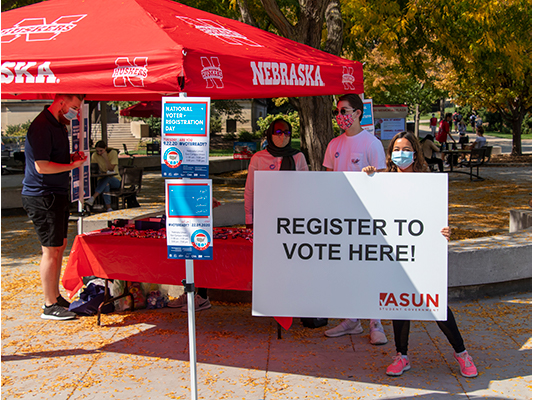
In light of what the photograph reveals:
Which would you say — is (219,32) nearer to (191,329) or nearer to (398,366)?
(191,329)

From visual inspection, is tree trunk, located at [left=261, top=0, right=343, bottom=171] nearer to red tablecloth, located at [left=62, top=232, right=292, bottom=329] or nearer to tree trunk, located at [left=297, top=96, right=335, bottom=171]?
tree trunk, located at [left=297, top=96, right=335, bottom=171]

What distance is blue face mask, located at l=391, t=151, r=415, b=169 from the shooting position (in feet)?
13.6

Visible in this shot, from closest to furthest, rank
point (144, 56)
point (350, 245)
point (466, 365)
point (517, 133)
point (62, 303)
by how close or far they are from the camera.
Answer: point (144, 56), point (350, 245), point (466, 365), point (62, 303), point (517, 133)

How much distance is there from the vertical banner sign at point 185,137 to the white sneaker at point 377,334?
2.29 meters

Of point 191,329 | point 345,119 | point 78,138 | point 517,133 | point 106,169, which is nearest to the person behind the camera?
point 191,329

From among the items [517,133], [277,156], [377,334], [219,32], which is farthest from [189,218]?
[517,133]

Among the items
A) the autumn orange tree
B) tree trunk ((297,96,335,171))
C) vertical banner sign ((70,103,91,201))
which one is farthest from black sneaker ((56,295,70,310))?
the autumn orange tree

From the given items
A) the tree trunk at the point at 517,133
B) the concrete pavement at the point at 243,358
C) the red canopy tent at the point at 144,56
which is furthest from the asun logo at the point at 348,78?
the tree trunk at the point at 517,133

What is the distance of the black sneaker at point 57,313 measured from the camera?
17.8 ft

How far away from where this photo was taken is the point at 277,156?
17.0ft

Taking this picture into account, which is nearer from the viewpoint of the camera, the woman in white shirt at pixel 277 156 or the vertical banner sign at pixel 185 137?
the vertical banner sign at pixel 185 137

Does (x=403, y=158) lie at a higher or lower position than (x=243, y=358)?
higher

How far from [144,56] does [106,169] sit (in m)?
7.83

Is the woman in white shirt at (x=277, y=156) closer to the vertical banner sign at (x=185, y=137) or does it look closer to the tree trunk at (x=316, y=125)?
the vertical banner sign at (x=185, y=137)
